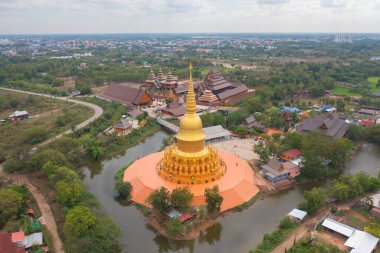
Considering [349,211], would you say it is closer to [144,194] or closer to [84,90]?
[144,194]

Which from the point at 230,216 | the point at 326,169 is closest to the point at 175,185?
the point at 230,216

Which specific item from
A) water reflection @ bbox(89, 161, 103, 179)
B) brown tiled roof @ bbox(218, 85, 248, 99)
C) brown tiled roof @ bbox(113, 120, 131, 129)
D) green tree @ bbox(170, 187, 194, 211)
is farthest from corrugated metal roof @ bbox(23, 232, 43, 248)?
brown tiled roof @ bbox(218, 85, 248, 99)

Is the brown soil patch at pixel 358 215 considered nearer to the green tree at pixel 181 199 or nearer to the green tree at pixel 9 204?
the green tree at pixel 181 199

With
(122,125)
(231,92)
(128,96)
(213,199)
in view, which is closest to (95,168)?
(122,125)

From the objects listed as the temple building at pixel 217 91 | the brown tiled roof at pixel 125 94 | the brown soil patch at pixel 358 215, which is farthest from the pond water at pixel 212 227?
the temple building at pixel 217 91

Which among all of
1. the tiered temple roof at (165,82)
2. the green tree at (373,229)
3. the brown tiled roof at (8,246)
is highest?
the tiered temple roof at (165,82)

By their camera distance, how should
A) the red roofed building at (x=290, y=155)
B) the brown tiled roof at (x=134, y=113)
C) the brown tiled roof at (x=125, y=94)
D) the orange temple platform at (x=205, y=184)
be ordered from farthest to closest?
the brown tiled roof at (x=125, y=94), the brown tiled roof at (x=134, y=113), the red roofed building at (x=290, y=155), the orange temple platform at (x=205, y=184)
